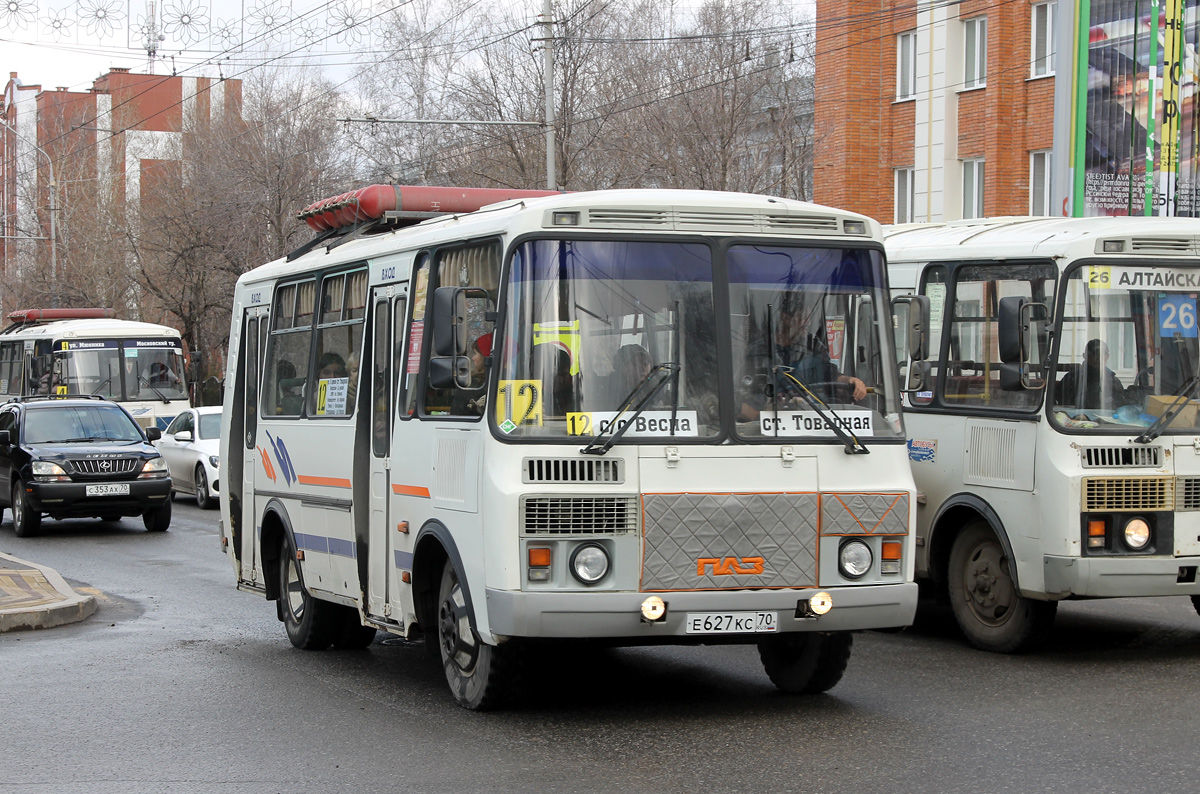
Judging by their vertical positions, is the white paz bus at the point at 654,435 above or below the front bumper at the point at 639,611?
above

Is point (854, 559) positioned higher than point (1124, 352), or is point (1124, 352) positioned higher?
point (1124, 352)

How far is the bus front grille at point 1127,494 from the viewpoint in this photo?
9797mm

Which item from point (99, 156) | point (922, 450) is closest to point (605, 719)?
point (922, 450)

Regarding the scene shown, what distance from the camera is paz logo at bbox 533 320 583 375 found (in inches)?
301

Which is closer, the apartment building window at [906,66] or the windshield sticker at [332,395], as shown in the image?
the windshield sticker at [332,395]

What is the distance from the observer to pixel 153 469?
69.4 feet

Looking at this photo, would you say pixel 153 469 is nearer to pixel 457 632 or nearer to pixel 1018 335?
pixel 457 632

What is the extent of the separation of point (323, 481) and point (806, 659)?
3335 mm

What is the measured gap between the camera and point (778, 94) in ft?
124

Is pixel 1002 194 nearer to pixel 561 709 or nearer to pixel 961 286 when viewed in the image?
→ pixel 961 286

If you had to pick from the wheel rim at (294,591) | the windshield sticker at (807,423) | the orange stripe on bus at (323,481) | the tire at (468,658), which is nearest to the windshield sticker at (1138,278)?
the windshield sticker at (807,423)

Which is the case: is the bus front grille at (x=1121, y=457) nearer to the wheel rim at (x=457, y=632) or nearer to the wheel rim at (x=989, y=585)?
the wheel rim at (x=989, y=585)

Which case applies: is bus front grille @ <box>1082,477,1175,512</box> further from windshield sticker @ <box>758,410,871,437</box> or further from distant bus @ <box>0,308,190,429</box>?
distant bus @ <box>0,308,190,429</box>

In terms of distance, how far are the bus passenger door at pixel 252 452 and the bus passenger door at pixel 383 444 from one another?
7.62 feet
